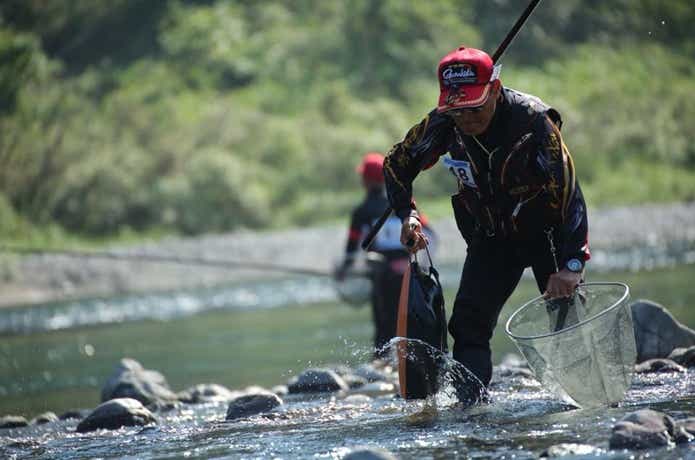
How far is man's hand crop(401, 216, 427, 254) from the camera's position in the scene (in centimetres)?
577

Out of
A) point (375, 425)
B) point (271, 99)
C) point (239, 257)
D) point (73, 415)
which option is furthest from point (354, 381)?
point (271, 99)

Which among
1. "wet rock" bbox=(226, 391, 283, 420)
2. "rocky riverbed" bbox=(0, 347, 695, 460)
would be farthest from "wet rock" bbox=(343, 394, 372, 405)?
"wet rock" bbox=(226, 391, 283, 420)

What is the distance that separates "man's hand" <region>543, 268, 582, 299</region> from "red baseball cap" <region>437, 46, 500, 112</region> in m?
0.86

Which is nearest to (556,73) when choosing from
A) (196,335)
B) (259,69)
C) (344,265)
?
(259,69)

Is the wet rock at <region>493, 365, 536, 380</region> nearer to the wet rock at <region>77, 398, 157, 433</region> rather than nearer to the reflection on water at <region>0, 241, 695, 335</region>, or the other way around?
the wet rock at <region>77, 398, 157, 433</region>

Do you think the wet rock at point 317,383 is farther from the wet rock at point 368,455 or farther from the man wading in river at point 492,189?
the wet rock at point 368,455

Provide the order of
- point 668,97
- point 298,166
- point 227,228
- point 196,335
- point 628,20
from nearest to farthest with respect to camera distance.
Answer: point 196,335 → point 227,228 → point 298,166 → point 668,97 → point 628,20

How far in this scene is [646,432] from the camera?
5016 mm

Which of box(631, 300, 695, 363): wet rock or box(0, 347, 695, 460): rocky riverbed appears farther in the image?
box(631, 300, 695, 363): wet rock

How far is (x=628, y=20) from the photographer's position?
5241 cm

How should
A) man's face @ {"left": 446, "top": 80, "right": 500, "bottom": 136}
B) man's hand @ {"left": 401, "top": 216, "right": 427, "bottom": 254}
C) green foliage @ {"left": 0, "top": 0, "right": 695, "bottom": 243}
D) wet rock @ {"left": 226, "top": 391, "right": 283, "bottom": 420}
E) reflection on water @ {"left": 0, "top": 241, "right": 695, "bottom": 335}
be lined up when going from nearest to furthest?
man's face @ {"left": 446, "top": 80, "right": 500, "bottom": 136} < man's hand @ {"left": 401, "top": 216, "right": 427, "bottom": 254} < wet rock @ {"left": 226, "top": 391, "right": 283, "bottom": 420} < reflection on water @ {"left": 0, "top": 241, "right": 695, "bottom": 335} < green foliage @ {"left": 0, "top": 0, "right": 695, "bottom": 243}

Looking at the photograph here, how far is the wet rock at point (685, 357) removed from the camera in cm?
733

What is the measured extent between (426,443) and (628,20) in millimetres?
49263

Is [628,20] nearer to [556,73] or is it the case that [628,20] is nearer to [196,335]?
[556,73]
